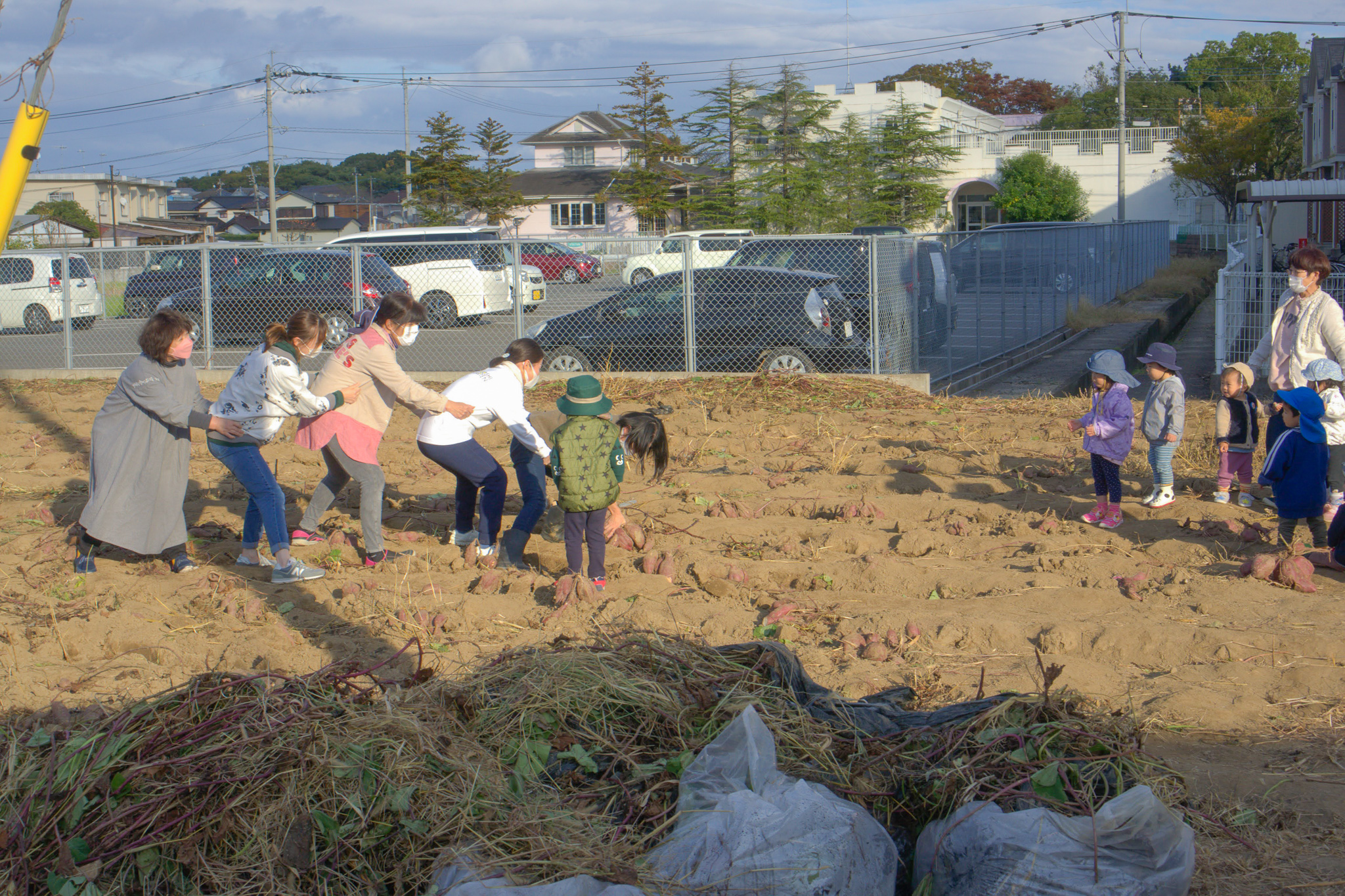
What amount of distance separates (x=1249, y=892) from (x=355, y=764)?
8.81 ft

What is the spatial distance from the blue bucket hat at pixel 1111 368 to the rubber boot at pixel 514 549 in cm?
378

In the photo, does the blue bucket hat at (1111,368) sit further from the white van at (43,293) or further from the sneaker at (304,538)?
the white van at (43,293)

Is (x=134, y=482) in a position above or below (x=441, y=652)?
above

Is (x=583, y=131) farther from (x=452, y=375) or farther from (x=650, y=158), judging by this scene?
(x=452, y=375)

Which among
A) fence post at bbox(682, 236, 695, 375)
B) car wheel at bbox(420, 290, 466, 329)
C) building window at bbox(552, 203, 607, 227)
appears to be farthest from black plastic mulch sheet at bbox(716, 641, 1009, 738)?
building window at bbox(552, 203, 607, 227)

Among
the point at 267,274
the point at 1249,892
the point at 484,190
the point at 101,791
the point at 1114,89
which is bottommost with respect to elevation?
the point at 1249,892

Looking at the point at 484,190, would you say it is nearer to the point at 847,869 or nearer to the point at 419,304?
the point at 419,304

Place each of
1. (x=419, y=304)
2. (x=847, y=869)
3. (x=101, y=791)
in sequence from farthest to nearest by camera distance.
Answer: (x=419, y=304), (x=101, y=791), (x=847, y=869)

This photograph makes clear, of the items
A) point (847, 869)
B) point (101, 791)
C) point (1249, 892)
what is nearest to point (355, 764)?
point (101, 791)

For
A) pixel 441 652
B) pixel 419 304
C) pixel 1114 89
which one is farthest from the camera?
pixel 1114 89

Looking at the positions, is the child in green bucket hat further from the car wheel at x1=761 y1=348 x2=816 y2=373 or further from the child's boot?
the car wheel at x1=761 y1=348 x2=816 y2=373

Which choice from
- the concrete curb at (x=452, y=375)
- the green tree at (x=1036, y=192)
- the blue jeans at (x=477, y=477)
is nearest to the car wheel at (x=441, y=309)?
the concrete curb at (x=452, y=375)

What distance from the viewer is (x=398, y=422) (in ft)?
39.2

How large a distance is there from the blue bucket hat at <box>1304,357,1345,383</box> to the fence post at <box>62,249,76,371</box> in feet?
51.4
